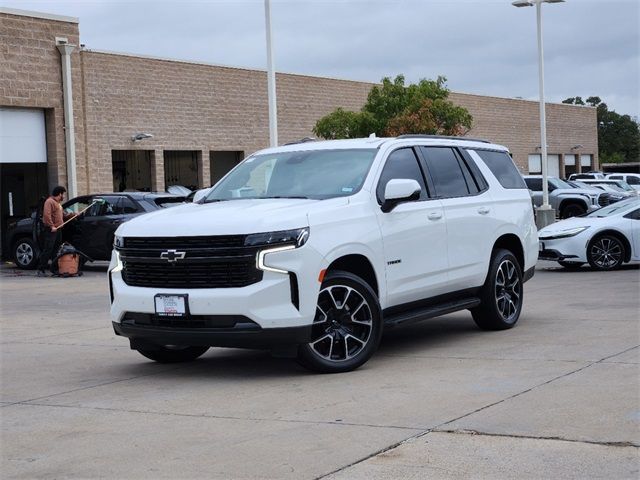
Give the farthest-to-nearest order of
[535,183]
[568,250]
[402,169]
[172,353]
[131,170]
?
[535,183]
[131,170]
[568,250]
[402,169]
[172,353]

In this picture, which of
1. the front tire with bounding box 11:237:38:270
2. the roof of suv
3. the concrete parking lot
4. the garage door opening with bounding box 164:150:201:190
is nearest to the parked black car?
the front tire with bounding box 11:237:38:270

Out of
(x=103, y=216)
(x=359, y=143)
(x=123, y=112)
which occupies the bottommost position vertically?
(x=103, y=216)

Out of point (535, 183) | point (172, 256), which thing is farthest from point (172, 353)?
point (535, 183)

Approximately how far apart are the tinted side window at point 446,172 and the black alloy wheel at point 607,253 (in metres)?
8.22

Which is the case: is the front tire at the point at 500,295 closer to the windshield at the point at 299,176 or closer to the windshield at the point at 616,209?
the windshield at the point at 299,176

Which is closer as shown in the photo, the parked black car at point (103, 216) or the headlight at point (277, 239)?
the headlight at point (277, 239)

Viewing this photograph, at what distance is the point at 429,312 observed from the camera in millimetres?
9758

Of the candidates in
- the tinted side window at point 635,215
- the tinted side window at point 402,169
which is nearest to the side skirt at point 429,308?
the tinted side window at point 402,169

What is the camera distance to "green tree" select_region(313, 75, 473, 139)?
39281 millimetres

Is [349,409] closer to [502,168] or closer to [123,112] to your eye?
[502,168]

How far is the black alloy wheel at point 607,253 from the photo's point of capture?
18.3 m

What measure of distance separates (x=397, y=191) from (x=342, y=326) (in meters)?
1.32

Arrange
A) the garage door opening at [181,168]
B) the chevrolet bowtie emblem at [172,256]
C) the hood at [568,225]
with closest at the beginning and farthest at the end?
the chevrolet bowtie emblem at [172,256], the hood at [568,225], the garage door opening at [181,168]

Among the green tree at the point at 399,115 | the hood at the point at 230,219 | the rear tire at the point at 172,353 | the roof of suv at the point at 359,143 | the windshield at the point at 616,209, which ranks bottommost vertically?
the rear tire at the point at 172,353
